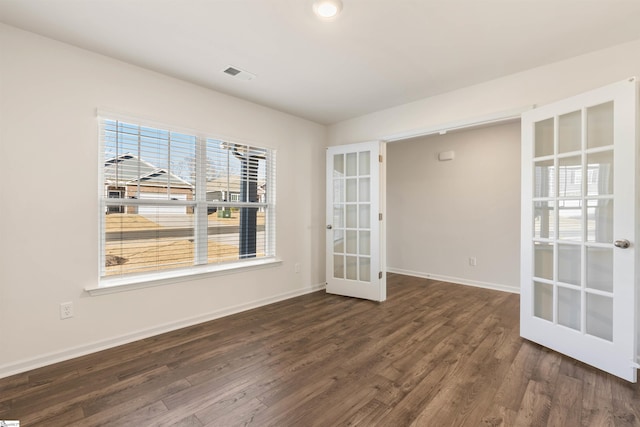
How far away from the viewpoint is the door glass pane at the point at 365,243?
395 cm

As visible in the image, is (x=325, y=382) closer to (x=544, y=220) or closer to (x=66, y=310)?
(x=66, y=310)

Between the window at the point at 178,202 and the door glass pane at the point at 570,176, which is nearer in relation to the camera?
the door glass pane at the point at 570,176

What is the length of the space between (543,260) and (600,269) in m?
0.40

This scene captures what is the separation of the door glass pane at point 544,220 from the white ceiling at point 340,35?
1292 millimetres

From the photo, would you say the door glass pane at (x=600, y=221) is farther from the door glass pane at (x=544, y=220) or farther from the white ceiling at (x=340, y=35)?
the white ceiling at (x=340, y=35)

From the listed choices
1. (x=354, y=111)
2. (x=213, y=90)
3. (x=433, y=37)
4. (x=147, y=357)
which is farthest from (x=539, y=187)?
(x=147, y=357)

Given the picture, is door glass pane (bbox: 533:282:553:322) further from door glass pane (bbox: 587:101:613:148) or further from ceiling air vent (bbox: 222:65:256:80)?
ceiling air vent (bbox: 222:65:256:80)

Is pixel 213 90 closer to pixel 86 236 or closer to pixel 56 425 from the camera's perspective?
pixel 86 236

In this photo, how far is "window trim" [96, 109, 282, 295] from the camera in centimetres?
252

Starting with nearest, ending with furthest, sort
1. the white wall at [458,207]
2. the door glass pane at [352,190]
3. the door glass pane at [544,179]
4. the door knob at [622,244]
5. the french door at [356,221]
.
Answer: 1. the door knob at [622,244]
2. the door glass pane at [544,179]
3. the french door at [356,221]
4. the door glass pane at [352,190]
5. the white wall at [458,207]

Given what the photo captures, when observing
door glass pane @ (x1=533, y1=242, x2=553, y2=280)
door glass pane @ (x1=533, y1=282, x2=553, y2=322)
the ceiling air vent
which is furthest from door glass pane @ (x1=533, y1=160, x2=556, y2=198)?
the ceiling air vent

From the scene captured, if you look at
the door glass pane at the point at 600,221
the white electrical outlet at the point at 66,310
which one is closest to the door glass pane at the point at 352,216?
the door glass pane at the point at 600,221

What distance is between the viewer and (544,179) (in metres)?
2.56

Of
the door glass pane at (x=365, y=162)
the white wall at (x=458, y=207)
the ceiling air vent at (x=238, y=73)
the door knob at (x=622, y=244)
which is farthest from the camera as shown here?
the white wall at (x=458, y=207)
